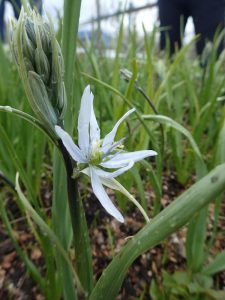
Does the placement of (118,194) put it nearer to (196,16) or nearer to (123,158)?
(123,158)

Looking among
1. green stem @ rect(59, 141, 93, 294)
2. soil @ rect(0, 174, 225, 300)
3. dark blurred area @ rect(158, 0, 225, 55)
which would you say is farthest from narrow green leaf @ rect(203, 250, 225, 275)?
dark blurred area @ rect(158, 0, 225, 55)

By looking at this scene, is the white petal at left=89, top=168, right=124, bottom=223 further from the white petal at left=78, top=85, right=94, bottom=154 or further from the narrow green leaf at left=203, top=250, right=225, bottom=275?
the narrow green leaf at left=203, top=250, right=225, bottom=275

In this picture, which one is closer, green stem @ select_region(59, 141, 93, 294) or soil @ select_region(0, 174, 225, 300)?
green stem @ select_region(59, 141, 93, 294)

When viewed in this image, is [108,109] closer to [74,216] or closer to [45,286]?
[45,286]

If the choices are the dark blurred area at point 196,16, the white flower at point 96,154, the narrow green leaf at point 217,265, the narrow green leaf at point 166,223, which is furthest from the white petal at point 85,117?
the dark blurred area at point 196,16

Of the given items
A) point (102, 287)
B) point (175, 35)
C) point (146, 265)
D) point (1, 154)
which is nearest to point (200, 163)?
point (146, 265)

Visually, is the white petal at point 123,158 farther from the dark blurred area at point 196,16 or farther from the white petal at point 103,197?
the dark blurred area at point 196,16
